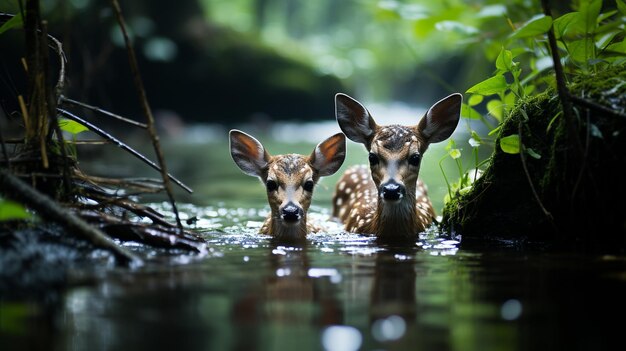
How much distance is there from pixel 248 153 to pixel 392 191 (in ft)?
5.12

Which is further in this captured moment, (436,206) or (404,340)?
(436,206)

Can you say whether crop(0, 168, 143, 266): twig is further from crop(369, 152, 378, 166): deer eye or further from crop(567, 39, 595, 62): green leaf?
crop(567, 39, 595, 62): green leaf

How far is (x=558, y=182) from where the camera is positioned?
15.4ft

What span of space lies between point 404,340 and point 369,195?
4.83 meters

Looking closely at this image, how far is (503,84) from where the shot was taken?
197 inches

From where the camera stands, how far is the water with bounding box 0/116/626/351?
8.70 feet

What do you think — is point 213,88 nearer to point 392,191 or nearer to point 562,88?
point 392,191

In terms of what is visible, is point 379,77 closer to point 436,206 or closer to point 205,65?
point 205,65

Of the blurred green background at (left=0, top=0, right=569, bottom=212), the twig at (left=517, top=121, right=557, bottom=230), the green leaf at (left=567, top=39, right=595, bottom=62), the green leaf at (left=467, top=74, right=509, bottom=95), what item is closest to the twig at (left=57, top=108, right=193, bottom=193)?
the green leaf at (left=467, top=74, right=509, bottom=95)

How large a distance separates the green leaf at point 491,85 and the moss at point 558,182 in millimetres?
208

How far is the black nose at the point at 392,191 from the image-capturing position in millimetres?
5594

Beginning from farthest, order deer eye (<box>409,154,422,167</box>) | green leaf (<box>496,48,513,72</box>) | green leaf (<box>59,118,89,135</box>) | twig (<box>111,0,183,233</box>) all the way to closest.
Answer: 1. deer eye (<box>409,154,422,167</box>)
2. green leaf (<box>496,48,513,72</box>)
3. green leaf (<box>59,118,89,135</box>)
4. twig (<box>111,0,183,233</box>)

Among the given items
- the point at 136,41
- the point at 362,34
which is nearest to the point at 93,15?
the point at 136,41

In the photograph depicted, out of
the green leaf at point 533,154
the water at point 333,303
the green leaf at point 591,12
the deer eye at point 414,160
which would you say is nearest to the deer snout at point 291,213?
the water at point 333,303
